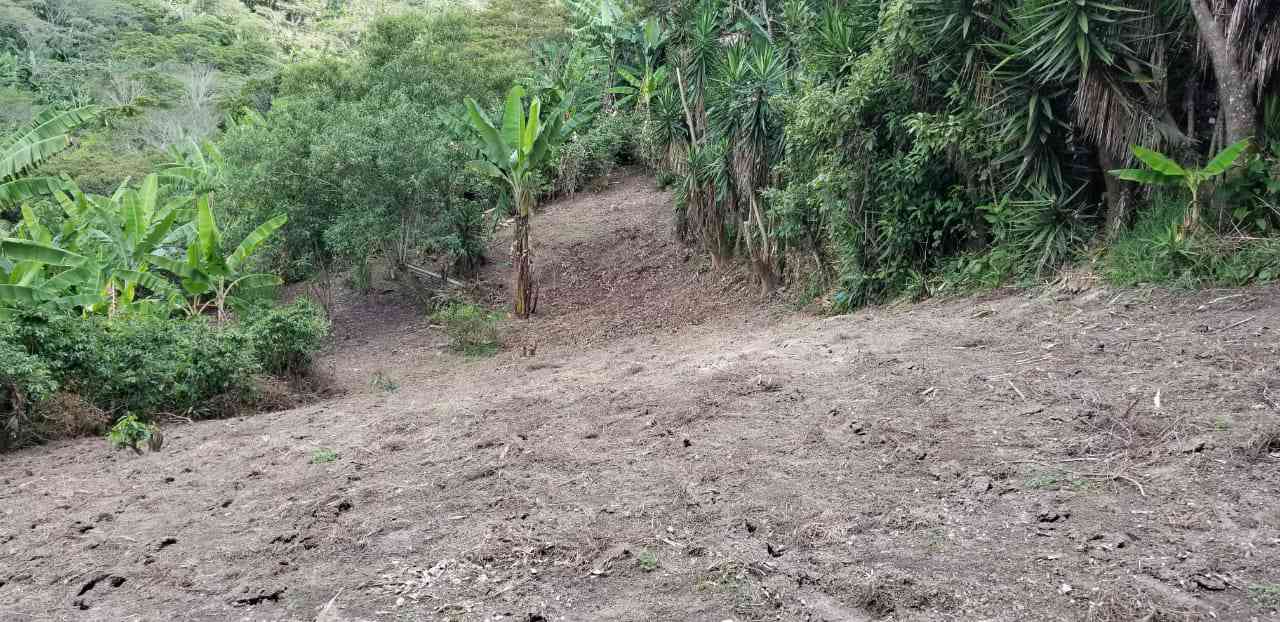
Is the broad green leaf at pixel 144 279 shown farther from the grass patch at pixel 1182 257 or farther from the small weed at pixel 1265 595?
the small weed at pixel 1265 595

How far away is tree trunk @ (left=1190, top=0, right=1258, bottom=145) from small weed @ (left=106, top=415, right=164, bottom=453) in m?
9.91

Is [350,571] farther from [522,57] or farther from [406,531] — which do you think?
[522,57]

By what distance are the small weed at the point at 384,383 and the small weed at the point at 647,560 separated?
7277mm

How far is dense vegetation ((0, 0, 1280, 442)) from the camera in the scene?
8.12 m

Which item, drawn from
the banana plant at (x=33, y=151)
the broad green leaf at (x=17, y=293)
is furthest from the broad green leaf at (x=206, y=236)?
the broad green leaf at (x=17, y=293)

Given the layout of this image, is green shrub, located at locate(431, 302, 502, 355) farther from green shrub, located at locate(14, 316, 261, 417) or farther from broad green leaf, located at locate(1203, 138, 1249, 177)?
broad green leaf, located at locate(1203, 138, 1249, 177)

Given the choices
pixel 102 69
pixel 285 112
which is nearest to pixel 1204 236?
pixel 285 112

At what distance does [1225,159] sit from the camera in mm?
7090

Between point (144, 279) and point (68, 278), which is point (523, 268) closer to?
point (144, 279)

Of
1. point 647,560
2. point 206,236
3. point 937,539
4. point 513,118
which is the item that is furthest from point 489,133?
point 937,539

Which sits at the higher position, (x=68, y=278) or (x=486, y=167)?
(x=486, y=167)

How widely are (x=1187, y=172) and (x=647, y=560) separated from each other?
21.1 ft

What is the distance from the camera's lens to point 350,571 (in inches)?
151

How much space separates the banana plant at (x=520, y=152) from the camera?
15.2m
